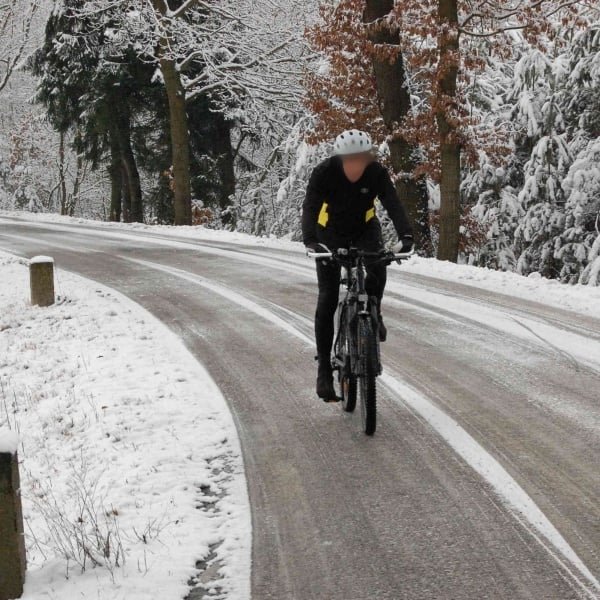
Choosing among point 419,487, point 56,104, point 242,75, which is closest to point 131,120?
point 56,104

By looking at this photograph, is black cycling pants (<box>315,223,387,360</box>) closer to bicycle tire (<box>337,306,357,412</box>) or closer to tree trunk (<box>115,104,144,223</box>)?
bicycle tire (<box>337,306,357,412</box>)

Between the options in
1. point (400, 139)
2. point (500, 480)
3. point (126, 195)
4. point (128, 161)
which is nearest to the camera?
point (500, 480)

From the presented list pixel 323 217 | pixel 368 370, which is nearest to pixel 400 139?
pixel 323 217

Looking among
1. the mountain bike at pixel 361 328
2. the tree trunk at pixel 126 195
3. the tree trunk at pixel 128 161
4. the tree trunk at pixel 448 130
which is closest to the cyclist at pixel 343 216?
the mountain bike at pixel 361 328

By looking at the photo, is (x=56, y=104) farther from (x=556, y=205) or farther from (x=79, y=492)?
(x=79, y=492)

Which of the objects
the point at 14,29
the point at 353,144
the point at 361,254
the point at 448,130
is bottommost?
the point at 361,254

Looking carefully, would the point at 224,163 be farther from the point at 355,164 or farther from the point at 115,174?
the point at 355,164

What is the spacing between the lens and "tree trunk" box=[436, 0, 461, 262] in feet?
44.9

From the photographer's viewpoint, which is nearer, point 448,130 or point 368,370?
point 368,370

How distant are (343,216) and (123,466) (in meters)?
2.35

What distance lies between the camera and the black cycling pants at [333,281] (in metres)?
5.49

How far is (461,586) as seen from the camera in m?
3.41

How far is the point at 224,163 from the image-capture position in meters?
27.9

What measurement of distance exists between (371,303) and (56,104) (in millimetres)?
27327
